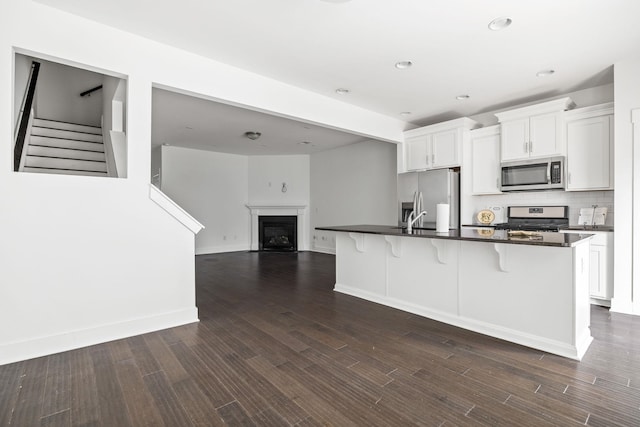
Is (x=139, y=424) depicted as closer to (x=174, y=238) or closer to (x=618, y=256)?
(x=174, y=238)

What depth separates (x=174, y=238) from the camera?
309 cm

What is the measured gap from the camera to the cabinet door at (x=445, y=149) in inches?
195

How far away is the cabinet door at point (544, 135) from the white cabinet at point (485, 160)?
47 cm

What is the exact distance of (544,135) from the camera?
13.6ft

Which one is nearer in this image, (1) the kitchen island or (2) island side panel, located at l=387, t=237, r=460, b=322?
(1) the kitchen island

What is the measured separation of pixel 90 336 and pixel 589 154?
564cm

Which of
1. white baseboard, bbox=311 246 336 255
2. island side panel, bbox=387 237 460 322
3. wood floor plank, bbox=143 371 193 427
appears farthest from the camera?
white baseboard, bbox=311 246 336 255

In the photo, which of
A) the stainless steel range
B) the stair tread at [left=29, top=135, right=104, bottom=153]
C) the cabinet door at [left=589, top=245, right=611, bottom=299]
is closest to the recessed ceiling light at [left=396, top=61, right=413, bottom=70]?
the stainless steel range

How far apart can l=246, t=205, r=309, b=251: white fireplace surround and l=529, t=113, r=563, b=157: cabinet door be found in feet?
17.8

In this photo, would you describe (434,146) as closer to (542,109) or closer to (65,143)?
(542,109)

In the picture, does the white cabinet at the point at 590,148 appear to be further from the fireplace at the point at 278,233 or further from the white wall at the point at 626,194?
the fireplace at the point at 278,233

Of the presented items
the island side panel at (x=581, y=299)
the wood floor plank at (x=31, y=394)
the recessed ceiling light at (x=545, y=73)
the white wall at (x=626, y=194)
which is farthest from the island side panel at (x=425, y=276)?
the wood floor plank at (x=31, y=394)

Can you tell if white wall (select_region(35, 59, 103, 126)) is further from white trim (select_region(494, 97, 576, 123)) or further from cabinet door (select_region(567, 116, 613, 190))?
cabinet door (select_region(567, 116, 613, 190))

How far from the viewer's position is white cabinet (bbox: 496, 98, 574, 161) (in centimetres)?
405
